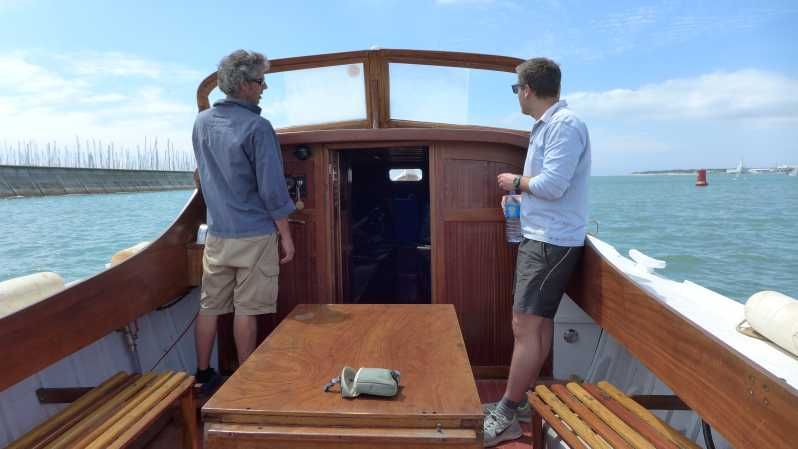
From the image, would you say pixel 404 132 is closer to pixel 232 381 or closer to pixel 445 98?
pixel 445 98

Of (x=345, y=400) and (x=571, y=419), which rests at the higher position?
(x=345, y=400)

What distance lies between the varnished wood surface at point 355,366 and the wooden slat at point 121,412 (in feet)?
1.71

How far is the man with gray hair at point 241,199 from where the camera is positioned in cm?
236

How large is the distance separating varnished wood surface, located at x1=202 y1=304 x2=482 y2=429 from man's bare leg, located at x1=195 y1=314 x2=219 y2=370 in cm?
55

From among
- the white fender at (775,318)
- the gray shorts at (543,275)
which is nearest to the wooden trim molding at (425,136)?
the gray shorts at (543,275)

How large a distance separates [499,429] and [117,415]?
5.15 feet

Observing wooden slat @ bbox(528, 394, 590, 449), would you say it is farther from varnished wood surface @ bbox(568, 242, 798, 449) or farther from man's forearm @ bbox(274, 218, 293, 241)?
man's forearm @ bbox(274, 218, 293, 241)

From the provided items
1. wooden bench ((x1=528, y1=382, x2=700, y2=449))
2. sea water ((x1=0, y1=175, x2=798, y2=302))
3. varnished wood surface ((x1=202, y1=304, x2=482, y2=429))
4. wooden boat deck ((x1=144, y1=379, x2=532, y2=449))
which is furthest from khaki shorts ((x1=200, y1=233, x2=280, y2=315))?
sea water ((x1=0, y1=175, x2=798, y2=302))

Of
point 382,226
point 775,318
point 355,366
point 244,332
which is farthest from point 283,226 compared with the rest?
point 382,226

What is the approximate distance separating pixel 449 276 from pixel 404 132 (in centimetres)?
88

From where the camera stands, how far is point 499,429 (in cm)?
238

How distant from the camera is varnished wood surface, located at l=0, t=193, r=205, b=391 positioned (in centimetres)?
178

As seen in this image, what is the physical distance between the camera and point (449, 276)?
10.1ft

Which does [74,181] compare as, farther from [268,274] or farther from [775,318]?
[775,318]
